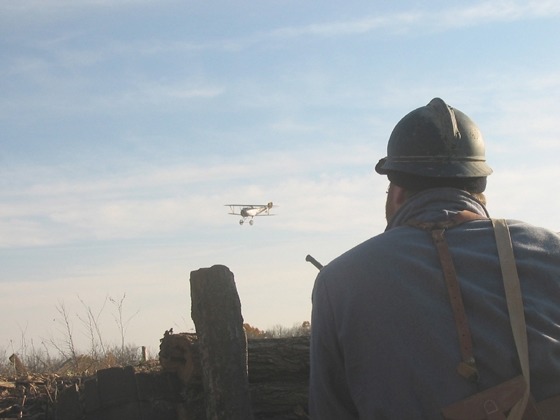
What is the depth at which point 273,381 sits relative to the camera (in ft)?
18.8

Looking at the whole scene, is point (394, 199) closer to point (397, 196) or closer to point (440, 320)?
point (397, 196)

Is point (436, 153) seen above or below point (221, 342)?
above

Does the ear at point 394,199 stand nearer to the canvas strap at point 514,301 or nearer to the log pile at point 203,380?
the canvas strap at point 514,301

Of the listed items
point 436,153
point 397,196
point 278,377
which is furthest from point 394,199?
point 278,377

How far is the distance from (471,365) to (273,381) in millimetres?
3191

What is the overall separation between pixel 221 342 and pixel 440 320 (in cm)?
263

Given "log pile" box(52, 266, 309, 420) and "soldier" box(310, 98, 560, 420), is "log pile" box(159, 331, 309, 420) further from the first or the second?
"soldier" box(310, 98, 560, 420)

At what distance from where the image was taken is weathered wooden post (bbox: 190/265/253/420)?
16.7ft

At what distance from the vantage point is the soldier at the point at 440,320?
8.84 ft

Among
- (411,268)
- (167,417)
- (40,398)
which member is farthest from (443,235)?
(40,398)

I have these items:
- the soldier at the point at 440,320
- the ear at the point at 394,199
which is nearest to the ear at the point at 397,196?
the ear at the point at 394,199

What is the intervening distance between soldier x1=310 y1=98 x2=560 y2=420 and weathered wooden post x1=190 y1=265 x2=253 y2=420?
218 centimetres

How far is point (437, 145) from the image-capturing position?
3240 mm

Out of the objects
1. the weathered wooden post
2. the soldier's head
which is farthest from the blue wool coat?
the weathered wooden post
